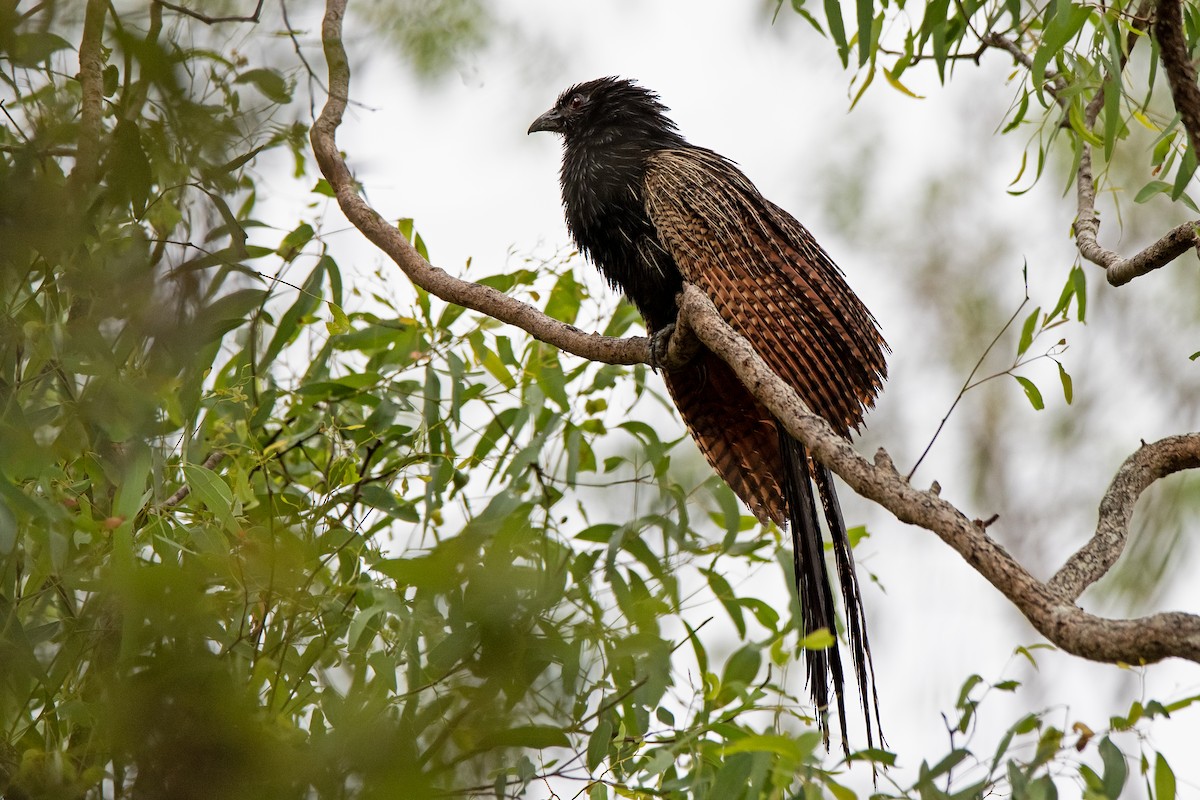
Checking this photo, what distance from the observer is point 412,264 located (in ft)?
8.72

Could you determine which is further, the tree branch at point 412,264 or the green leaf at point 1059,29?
the tree branch at point 412,264

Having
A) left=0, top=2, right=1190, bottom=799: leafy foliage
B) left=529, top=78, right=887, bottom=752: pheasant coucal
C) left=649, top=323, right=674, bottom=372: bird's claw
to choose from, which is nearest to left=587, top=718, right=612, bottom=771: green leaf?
left=0, top=2, right=1190, bottom=799: leafy foliage

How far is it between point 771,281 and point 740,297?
125 millimetres

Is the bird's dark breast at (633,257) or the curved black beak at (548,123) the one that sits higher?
the curved black beak at (548,123)

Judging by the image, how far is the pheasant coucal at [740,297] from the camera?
2705 millimetres

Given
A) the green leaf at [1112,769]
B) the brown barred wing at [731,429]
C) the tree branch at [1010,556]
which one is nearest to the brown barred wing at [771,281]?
the brown barred wing at [731,429]

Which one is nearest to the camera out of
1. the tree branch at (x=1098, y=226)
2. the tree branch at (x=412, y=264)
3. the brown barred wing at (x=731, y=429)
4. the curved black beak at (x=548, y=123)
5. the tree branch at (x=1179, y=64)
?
the tree branch at (x=1179, y=64)

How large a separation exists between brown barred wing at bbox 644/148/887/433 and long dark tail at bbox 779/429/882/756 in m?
0.18

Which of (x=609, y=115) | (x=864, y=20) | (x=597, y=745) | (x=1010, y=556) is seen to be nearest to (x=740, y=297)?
(x=864, y=20)

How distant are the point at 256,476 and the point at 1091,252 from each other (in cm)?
203

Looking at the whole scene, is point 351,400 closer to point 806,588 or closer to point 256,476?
point 256,476

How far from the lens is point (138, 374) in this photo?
3.63 ft

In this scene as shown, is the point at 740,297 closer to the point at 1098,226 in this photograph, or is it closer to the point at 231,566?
the point at 1098,226

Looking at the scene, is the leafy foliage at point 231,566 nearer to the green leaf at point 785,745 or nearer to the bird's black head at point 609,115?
the green leaf at point 785,745
